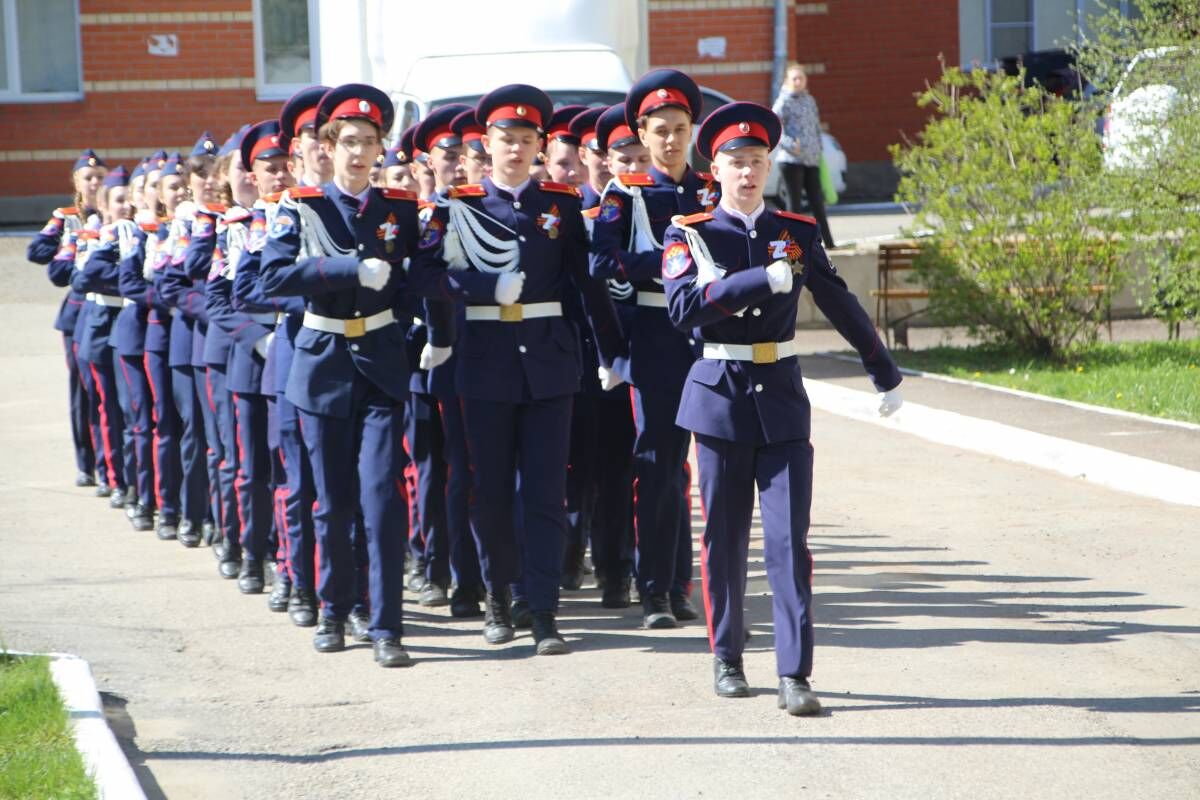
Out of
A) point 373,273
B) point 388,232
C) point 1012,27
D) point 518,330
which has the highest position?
point 1012,27

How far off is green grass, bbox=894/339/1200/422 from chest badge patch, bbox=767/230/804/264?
619 centimetres

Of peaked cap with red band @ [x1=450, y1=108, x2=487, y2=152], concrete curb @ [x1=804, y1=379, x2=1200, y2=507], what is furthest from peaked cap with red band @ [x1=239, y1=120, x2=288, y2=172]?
concrete curb @ [x1=804, y1=379, x2=1200, y2=507]

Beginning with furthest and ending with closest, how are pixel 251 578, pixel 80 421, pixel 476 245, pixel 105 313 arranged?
pixel 80 421
pixel 105 313
pixel 251 578
pixel 476 245

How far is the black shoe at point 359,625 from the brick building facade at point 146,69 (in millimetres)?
17895

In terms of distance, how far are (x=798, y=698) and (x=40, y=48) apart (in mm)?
21002

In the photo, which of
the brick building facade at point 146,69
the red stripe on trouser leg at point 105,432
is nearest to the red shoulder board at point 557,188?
the red stripe on trouser leg at point 105,432

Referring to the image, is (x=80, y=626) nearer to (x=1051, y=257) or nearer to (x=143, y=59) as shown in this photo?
(x=1051, y=257)

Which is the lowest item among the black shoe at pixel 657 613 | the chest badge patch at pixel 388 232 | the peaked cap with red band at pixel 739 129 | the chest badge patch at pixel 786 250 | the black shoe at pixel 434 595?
the black shoe at pixel 434 595

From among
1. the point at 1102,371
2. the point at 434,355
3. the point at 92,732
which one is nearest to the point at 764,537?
the point at 434,355

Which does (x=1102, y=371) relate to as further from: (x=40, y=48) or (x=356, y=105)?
(x=40, y=48)

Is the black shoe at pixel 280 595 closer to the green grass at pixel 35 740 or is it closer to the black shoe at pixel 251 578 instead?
the black shoe at pixel 251 578

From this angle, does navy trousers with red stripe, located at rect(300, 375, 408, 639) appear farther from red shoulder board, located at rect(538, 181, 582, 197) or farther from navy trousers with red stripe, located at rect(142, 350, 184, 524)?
navy trousers with red stripe, located at rect(142, 350, 184, 524)

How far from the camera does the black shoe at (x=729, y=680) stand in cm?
629

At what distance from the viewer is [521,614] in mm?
7492
